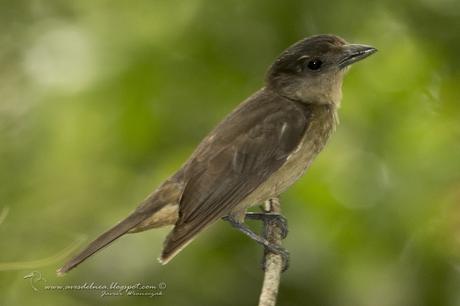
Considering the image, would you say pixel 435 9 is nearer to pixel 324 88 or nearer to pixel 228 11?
pixel 324 88

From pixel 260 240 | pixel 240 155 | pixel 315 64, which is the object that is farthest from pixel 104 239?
pixel 315 64

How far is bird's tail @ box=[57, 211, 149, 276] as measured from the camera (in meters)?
4.98

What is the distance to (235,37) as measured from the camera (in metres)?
5.70

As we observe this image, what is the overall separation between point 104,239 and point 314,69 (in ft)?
5.81

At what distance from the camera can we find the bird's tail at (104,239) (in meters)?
4.98

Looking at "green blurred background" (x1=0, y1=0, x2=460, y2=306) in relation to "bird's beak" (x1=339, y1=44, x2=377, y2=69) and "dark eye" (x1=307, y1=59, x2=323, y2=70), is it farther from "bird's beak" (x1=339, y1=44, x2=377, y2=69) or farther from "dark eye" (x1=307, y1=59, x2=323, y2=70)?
"dark eye" (x1=307, y1=59, x2=323, y2=70)

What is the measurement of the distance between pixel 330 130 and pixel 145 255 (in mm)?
1314

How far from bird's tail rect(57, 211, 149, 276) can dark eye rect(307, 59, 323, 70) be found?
4.81 feet

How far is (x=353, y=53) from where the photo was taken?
18.9 feet

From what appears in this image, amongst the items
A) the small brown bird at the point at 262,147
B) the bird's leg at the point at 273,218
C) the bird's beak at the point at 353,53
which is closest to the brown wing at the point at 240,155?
the small brown bird at the point at 262,147

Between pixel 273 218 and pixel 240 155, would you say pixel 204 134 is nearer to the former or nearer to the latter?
pixel 240 155

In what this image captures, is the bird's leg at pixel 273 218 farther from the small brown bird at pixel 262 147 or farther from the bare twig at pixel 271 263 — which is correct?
the small brown bird at pixel 262 147

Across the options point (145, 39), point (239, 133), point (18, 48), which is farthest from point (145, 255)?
point (18, 48)

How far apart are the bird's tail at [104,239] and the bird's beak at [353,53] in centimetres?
154
